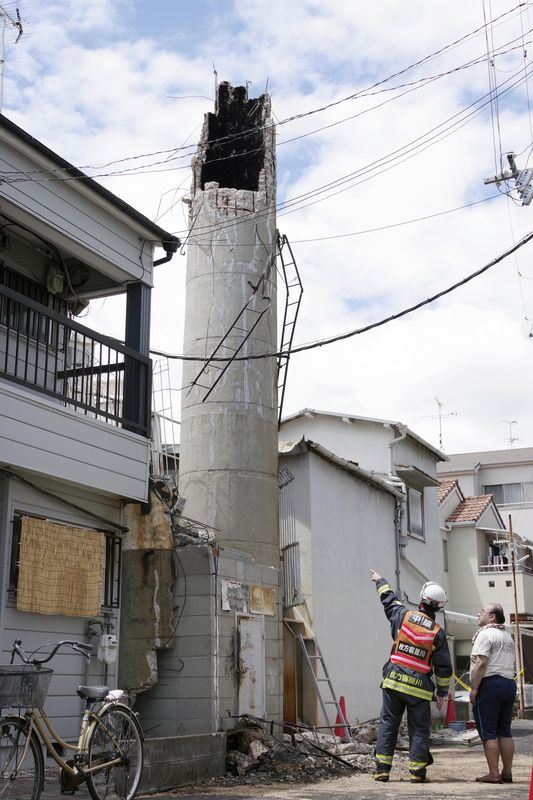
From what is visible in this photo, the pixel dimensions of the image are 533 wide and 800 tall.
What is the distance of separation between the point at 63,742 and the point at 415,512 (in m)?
18.5

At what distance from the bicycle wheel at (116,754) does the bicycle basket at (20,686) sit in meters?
1.04

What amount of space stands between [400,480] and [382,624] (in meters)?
4.65

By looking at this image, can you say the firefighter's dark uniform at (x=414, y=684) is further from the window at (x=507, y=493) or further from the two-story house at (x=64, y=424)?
the window at (x=507, y=493)

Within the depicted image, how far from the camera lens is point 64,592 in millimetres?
11047

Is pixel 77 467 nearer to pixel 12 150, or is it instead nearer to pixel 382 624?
pixel 12 150

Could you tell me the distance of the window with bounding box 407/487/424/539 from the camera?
80.7ft

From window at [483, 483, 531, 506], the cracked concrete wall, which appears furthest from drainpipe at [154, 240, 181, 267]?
window at [483, 483, 531, 506]

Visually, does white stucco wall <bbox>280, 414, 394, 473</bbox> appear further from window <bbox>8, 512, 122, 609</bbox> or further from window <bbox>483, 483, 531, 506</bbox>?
window <bbox>483, 483, 531, 506</bbox>

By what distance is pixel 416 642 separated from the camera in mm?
9828

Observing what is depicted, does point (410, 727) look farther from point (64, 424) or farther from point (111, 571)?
point (64, 424)

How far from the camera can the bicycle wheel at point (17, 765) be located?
22.3 feet

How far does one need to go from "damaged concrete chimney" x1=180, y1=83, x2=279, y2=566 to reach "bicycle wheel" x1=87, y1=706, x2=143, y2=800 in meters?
7.12

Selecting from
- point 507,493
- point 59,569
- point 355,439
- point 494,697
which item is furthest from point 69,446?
point 507,493

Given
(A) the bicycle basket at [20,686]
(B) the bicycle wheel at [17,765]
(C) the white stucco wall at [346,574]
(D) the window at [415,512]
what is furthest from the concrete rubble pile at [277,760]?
(D) the window at [415,512]
